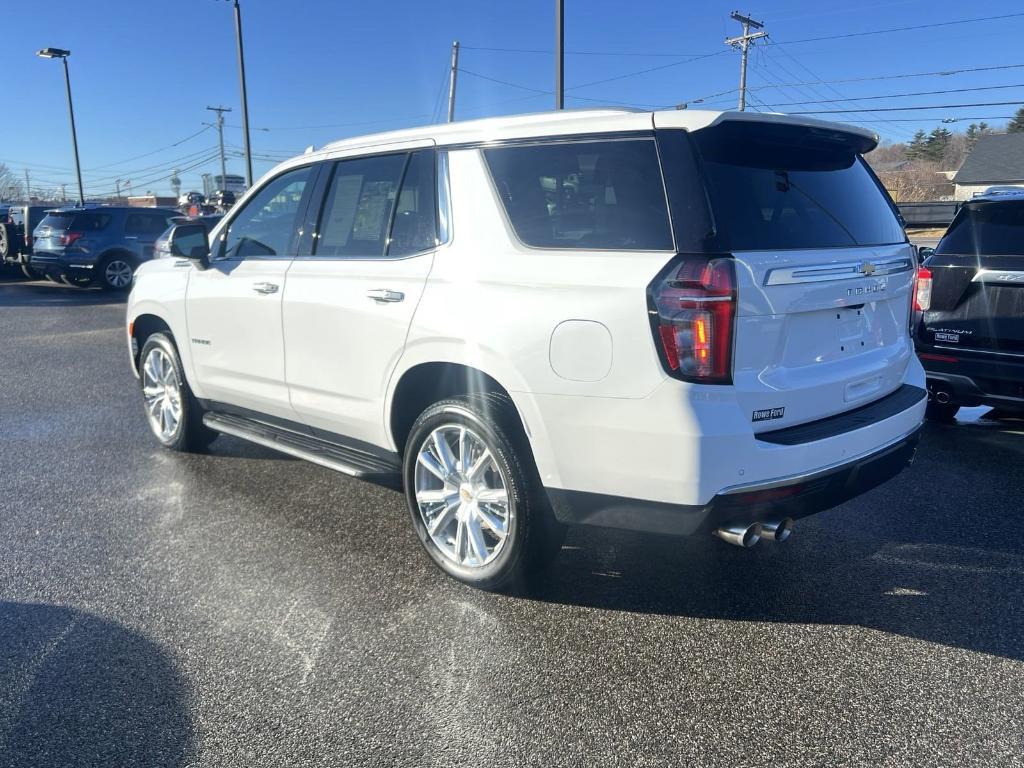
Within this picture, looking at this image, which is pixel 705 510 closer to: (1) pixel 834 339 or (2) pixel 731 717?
(2) pixel 731 717

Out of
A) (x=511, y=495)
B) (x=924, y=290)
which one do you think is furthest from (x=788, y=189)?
(x=924, y=290)

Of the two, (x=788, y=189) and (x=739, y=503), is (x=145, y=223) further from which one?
(x=739, y=503)

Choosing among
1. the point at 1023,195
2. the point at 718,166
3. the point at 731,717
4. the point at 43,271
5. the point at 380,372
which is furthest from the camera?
the point at 43,271

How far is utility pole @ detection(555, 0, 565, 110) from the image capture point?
1880cm

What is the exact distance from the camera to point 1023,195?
5.46m

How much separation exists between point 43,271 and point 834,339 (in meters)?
18.8

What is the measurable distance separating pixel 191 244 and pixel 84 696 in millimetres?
2884

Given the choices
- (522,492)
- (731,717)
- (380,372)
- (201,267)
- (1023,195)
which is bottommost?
(731,717)

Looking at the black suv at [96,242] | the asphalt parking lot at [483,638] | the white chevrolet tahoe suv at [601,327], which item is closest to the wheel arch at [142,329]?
the asphalt parking lot at [483,638]

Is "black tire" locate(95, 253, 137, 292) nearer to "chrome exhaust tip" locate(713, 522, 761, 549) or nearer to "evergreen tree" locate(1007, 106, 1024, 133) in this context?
"chrome exhaust tip" locate(713, 522, 761, 549)

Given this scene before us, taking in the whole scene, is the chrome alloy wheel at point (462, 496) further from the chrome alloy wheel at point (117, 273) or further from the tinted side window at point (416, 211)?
the chrome alloy wheel at point (117, 273)

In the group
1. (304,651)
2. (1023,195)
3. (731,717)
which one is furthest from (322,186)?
(1023,195)

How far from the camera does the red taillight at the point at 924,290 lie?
18.0 feet

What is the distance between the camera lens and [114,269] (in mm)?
18031
